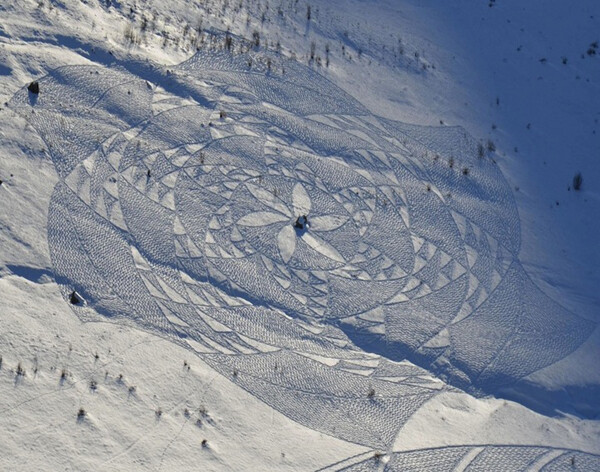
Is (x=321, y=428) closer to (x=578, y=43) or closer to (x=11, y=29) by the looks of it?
(x=11, y=29)

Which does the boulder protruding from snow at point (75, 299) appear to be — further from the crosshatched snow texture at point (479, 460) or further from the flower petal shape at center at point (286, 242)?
the crosshatched snow texture at point (479, 460)

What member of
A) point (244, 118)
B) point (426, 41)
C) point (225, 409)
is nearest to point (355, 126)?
point (244, 118)

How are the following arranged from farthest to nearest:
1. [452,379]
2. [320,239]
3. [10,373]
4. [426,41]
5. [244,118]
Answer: [426,41] → [244,118] → [320,239] → [452,379] → [10,373]

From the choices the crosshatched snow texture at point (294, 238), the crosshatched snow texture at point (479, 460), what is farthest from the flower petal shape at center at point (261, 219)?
the crosshatched snow texture at point (479, 460)

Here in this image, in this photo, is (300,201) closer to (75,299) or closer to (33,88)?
(75,299)

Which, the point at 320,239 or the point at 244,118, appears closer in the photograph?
the point at 320,239

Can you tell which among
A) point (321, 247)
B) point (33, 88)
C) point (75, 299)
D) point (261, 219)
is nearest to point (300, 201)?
point (261, 219)
